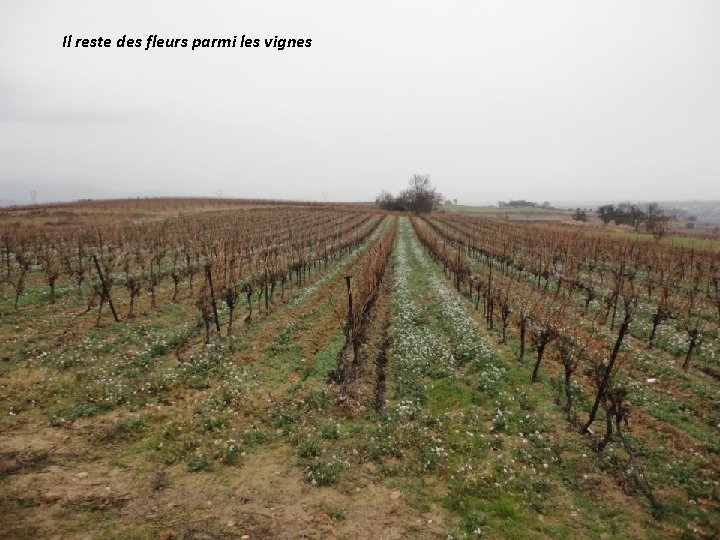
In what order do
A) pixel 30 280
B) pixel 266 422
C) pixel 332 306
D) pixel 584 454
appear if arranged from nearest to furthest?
pixel 584 454 → pixel 266 422 → pixel 332 306 → pixel 30 280

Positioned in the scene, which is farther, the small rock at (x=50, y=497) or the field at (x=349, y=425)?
the small rock at (x=50, y=497)

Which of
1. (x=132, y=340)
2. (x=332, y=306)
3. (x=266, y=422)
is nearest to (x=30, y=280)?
(x=132, y=340)

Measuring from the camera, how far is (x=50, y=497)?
785 cm

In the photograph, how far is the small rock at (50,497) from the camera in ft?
25.5

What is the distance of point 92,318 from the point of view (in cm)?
1819

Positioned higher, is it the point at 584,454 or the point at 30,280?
the point at 30,280

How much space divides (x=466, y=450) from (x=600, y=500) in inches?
110

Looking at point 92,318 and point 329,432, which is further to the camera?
point 92,318

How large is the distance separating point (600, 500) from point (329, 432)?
604 cm

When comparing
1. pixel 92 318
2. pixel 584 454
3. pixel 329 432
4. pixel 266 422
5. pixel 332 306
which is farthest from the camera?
pixel 332 306

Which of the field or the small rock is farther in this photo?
the small rock

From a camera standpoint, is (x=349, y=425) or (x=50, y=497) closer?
(x=50, y=497)

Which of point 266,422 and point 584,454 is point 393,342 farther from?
point 584,454

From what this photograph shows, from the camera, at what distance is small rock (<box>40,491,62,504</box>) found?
7.76 m
